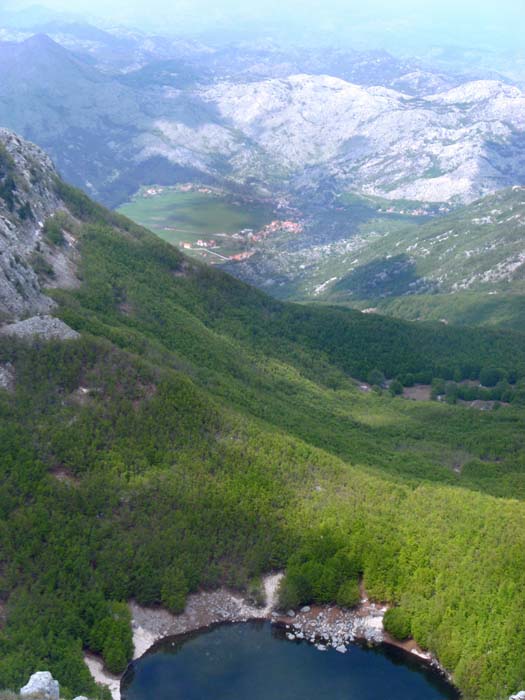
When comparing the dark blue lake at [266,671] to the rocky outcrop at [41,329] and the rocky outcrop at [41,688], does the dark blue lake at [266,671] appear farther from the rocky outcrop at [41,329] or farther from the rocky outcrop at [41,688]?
the rocky outcrop at [41,329]

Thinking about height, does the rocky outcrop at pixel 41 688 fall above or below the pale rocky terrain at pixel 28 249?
below

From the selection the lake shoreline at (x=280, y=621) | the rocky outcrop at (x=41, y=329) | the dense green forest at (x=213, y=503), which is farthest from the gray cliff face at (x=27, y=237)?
the lake shoreline at (x=280, y=621)

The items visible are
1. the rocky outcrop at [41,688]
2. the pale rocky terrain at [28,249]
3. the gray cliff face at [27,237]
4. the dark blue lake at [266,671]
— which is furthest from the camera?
the gray cliff face at [27,237]

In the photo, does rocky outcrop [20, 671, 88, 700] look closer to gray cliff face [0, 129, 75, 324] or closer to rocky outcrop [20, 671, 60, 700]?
rocky outcrop [20, 671, 60, 700]

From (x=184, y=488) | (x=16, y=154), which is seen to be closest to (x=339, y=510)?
(x=184, y=488)

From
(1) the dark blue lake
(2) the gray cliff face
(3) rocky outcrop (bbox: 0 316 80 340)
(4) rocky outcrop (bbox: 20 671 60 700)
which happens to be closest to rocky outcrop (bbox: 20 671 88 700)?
(4) rocky outcrop (bbox: 20 671 60 700)
